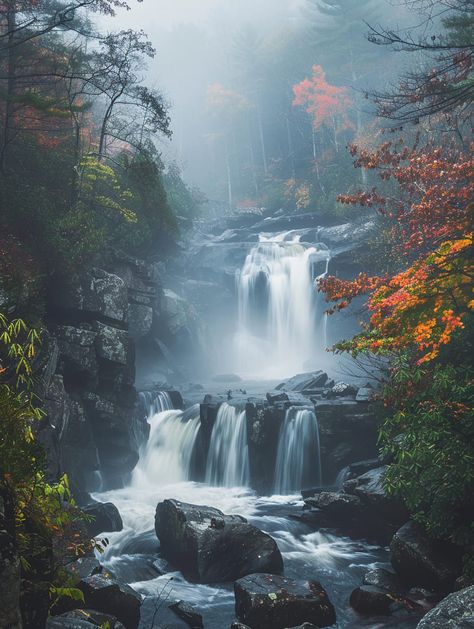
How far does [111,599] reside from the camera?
8.02 metres

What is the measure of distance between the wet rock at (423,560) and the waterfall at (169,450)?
959 cm

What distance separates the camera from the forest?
26.6ft

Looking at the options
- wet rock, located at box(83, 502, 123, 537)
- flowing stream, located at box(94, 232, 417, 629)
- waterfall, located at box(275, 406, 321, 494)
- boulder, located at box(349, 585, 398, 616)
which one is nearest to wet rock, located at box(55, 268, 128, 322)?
flowing stream, located at box(94, 232, 417, 629)

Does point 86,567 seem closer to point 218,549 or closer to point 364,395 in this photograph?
point 218,549

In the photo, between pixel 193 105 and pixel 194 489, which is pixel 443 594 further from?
pixel 193 105

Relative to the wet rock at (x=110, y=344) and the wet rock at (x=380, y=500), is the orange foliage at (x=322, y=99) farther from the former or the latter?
the wet rock at (x=380, y=500)

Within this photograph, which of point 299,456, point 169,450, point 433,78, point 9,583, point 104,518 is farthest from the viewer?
point 169,450

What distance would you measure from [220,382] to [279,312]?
774 cm

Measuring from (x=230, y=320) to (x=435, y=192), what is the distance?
78.7 ft

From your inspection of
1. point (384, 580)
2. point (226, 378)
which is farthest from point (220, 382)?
point (384, 580)

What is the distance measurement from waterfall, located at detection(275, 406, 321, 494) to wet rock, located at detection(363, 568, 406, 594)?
6.34 m

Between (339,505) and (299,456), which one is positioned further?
(299,456)

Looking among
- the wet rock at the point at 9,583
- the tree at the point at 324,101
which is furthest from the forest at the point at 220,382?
the tree at the point at 324,101

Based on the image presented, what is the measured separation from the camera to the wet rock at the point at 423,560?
881 cm
